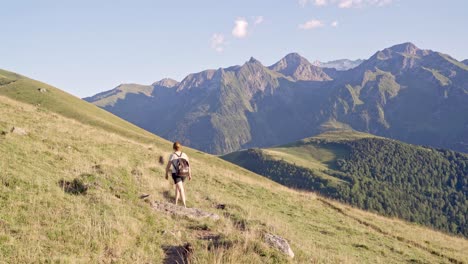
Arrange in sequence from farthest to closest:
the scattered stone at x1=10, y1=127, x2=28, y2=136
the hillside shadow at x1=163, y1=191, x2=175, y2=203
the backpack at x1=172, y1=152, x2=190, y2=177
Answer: the scattered stone at x1=10, y1=127, x2=28, y2=136, the hillside shadow at x1=163, y1=191, x2=175, y2=203, the backpack at x1=172, y1=152, x2=190, y2=177

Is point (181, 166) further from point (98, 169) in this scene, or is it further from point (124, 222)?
point (124, 222)

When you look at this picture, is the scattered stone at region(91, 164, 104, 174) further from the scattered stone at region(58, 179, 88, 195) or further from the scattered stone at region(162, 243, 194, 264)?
the scattered stone at region(162, 243, 194, 264)

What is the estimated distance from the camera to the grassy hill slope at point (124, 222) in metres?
10.3

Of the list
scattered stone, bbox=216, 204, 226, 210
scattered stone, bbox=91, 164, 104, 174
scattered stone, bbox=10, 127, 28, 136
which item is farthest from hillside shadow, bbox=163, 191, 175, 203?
scattered stone, bbox=10, 127, 28, 136

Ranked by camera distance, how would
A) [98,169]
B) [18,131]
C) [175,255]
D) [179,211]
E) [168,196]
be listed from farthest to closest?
A: [18,131], [168,196], [98,169], [179,211], [175,255]

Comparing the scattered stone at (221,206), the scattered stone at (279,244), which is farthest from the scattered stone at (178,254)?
the scattered stone at (221,206)

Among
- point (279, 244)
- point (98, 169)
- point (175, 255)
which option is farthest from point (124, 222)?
point (98, 169)

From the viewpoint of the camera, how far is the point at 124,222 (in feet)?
40.2

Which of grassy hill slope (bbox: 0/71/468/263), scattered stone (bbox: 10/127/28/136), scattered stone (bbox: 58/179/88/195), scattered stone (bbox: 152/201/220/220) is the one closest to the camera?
grassy hill slope (bbox: 0/71/468/263)

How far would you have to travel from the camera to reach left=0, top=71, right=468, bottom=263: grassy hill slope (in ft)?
33.8

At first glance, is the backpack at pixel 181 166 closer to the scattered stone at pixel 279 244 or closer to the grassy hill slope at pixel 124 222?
the grassy hill slope at pixel 124 222

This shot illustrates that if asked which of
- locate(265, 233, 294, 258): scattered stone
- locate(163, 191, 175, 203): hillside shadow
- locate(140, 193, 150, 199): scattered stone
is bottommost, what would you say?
locate(163, 191, 175, 203): hillside shadow

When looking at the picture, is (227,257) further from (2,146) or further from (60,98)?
(60,98)

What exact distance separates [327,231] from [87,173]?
14925 millimetres
